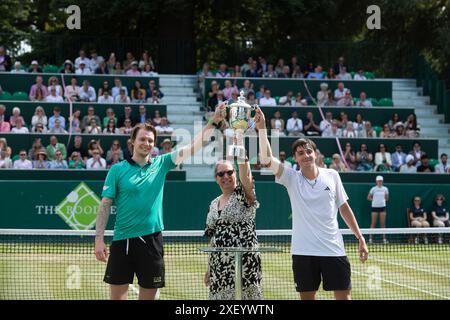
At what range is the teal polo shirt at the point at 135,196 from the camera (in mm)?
7262

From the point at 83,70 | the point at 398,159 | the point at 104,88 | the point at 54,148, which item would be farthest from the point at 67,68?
the point at 398,159

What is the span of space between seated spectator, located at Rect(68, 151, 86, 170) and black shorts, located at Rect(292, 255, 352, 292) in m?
15.4

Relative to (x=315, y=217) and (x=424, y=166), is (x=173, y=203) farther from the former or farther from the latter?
(x=315, y=217)

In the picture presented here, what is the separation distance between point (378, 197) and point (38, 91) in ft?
35.3

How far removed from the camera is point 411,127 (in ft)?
88.2

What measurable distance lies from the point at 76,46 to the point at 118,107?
7.29 meters

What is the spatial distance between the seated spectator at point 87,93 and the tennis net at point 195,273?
7.77m

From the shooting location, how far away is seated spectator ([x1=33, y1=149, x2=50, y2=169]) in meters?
22.0

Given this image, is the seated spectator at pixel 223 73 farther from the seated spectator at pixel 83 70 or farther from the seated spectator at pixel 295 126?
the seated spectator at pixel 83 70

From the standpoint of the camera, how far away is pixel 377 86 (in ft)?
96.8

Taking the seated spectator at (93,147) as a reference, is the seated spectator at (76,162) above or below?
below

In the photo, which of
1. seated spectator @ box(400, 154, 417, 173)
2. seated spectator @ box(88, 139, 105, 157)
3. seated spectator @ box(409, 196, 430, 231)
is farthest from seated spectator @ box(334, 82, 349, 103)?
seated spectator @ box(88, 139, 105, 157)

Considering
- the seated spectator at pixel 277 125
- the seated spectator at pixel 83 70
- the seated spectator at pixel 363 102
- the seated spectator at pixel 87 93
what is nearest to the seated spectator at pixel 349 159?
the seated spectator at pixel 277 125

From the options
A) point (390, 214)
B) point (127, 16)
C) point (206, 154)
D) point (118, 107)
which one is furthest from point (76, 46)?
point (390, 214)
